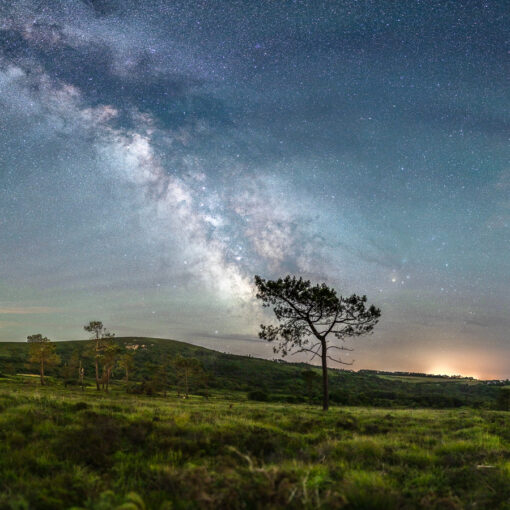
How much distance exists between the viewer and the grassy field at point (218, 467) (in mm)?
4711

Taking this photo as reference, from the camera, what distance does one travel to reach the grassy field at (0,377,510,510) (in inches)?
185

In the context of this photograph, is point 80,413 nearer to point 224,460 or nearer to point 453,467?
point 224,460

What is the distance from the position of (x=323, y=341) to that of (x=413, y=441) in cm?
1813

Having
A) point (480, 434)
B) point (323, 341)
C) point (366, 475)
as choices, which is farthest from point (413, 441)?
point (323, 341)

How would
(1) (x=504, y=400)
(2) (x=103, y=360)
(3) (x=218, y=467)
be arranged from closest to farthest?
1. (3) (x=218, y=467)
2. (2) (x=103, y=360)
3. (1) (x=504, y=400)

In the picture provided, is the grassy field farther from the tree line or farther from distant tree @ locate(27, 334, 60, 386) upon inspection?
distant tree @ locate(27, 334, 60, 386)

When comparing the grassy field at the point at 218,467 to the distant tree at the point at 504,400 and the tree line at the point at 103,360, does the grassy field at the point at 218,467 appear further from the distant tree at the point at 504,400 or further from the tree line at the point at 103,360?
the distant tree at the point at 504,400

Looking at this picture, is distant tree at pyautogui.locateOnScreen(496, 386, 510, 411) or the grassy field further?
distant tree at pyautogui.locateOnScreen(496, 386, 510, 411)

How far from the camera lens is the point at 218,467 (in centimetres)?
632

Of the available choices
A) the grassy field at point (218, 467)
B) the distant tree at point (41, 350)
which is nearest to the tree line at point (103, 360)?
the distant tree at point (41, 350)

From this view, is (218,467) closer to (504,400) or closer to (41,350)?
(41,350)

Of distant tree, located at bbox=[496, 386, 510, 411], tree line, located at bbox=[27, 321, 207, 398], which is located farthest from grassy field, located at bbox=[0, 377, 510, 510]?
distant tree, located at bbox=[496, 386, 510, 411]

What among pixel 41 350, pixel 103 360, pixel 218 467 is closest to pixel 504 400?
pixel 103 360

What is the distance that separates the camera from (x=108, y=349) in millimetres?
68938
